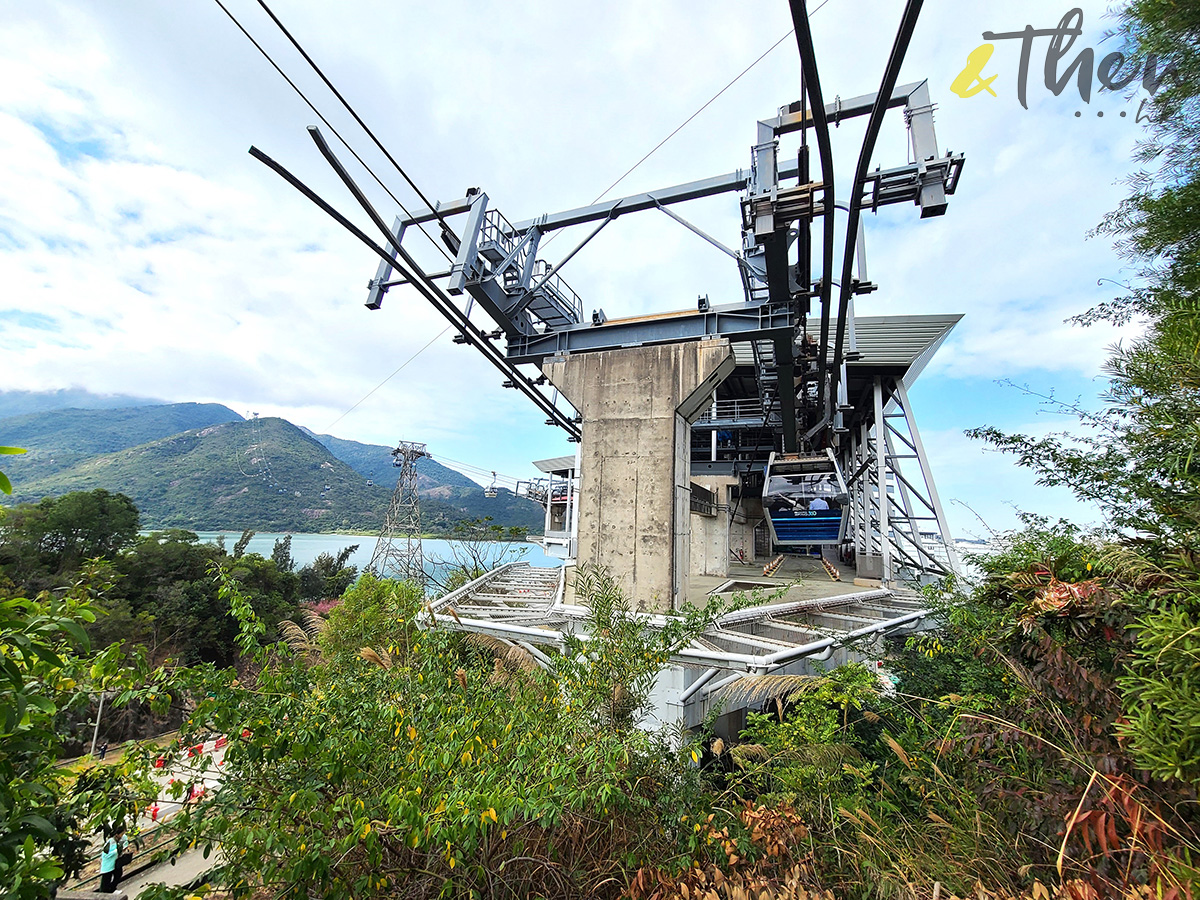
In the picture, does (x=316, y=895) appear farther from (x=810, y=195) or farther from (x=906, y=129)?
(x=906, y=129)

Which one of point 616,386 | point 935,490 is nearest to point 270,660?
point 616,386

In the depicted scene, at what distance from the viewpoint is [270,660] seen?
2.88 metres

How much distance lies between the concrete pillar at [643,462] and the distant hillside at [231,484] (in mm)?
50931

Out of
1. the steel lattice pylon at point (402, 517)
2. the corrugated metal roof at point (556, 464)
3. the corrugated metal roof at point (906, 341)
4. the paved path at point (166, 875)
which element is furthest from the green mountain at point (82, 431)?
the corrugated metal roof at point (906, 341)

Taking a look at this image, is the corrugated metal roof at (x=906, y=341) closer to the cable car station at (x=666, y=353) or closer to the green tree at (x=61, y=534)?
the cable car station at (x=666, y=353)

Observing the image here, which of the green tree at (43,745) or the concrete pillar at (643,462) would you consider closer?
the green tree at (43,745)

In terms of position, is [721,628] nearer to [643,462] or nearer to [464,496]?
[643,462]

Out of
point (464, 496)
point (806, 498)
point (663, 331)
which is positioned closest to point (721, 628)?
point (663, 331)

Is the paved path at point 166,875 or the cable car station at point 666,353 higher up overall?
the cable car station at point 666,353

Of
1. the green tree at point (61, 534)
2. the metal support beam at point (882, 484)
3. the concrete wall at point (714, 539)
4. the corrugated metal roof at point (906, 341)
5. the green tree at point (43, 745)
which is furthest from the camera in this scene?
the concrete wall at point (714, 539)

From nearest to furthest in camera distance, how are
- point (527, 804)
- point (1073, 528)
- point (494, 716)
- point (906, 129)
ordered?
1. point (527, 804)
2. point (494, 716)
3. point (1073, 528)
4. point (906, 129)

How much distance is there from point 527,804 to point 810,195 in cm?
618

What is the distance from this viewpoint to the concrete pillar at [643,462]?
691 centimetres

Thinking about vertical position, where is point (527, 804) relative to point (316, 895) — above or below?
above
